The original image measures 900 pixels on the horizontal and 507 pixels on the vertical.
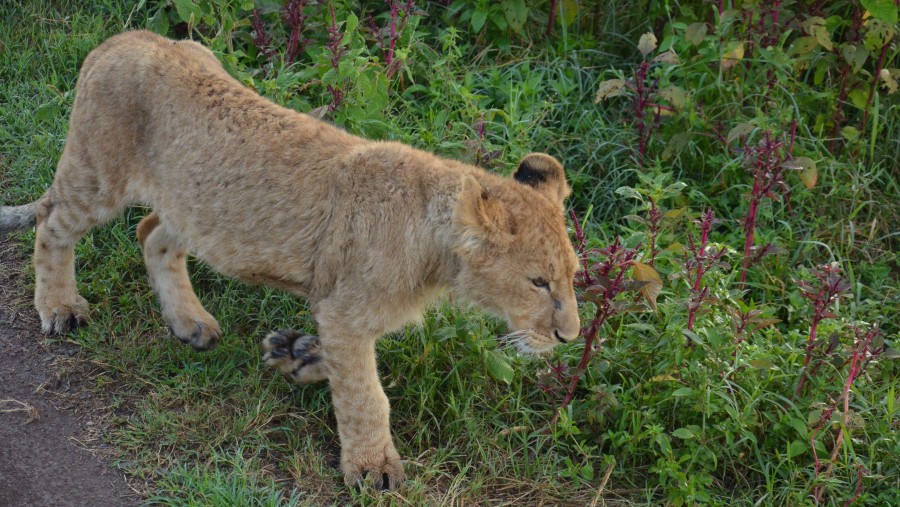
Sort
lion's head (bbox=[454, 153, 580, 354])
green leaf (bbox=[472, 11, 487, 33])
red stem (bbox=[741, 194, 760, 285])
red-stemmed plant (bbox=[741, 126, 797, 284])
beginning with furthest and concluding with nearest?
1. green leaf (bbox=[472, 11, 487, 33])
2. red stem (bbox=[741, 194, 760, 285])
3. red-stemmed plant (bbox=[741, 126, 797, 284])
4. lion's head (bbox=[454, 153, 580, 354])

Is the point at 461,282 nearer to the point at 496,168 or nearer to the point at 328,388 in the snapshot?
the point at 328,388

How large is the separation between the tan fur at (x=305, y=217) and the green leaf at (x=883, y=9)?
2.57 meters

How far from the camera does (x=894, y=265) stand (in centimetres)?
651

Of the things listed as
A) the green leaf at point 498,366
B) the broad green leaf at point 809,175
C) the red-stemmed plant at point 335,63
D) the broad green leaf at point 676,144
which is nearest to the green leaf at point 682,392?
the green leaf at point 498,366

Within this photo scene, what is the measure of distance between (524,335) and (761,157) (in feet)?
5.53

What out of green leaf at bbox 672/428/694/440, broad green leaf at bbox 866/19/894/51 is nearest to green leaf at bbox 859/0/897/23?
broad green leaf at bbox 866/19/894/51

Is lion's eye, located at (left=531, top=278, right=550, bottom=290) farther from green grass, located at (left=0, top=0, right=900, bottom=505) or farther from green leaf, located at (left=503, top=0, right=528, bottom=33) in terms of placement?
green leaf, located at (left=503, top=0, right=528, bottom=33)

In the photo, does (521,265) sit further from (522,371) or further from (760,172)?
(760,172)

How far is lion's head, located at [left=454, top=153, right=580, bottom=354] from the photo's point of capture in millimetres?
4430

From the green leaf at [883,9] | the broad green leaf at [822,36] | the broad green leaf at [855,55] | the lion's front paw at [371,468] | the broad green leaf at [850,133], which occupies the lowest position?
the lion's front paw at [371,468]

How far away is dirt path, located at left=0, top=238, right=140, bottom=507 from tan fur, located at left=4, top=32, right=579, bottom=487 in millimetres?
219

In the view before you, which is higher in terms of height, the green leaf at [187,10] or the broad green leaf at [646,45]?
the green leaf at [187,10]

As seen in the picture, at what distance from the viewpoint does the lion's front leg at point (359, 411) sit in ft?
15.1

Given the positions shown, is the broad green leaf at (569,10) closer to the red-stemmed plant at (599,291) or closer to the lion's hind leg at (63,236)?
the red-stemmed plant at (599,291)
